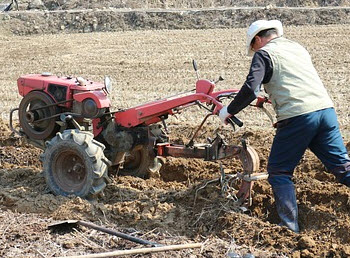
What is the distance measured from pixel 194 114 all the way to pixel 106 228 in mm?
4914

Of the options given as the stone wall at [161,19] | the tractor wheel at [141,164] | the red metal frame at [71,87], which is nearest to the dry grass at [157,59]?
the stone wall at [161,19]

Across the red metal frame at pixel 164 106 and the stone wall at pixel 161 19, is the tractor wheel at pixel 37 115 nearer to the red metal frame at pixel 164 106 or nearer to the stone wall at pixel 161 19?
the red metal frame at pixel 164 106

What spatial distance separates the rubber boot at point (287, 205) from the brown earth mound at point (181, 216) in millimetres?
123

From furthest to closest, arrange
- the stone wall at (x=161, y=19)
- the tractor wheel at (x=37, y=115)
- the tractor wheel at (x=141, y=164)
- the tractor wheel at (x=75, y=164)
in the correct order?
the stone wall at (x=161, y=19)
the tractor wheel at (x=141, y=164)
the tractor wheel at (x=37, y=115)
the tractor wheel at (x=75, y=164)

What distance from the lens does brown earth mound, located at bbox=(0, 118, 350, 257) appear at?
5.11m

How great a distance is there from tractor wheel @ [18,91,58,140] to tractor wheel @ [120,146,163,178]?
3.01 feet

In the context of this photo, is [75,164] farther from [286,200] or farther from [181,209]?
[286,200]

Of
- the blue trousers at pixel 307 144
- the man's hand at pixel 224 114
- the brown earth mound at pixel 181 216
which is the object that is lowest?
the brown earth mound at pixel 181 216

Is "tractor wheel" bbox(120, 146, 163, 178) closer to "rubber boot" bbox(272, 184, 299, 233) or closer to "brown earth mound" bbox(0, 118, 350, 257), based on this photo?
"brown earth mound" bbox(0, 118, 350, 257)

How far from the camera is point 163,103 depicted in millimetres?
6180

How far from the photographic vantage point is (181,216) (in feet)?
19.2

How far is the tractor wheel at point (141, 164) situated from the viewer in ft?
23.3

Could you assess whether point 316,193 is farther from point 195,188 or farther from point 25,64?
point 25,64

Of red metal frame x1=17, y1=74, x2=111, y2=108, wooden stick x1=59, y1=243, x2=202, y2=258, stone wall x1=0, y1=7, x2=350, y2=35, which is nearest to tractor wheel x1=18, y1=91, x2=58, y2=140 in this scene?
red metal frame x1=17, y1=74, x2=111, y2=108
